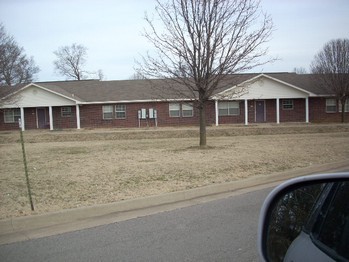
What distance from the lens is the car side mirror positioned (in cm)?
196

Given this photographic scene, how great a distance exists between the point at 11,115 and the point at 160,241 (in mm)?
33098

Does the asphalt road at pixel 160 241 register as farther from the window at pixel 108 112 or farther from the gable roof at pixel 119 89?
the window at pixel 108 112

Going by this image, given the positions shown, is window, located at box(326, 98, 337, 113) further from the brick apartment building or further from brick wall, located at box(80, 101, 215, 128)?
brick wall, located at box(80, 101, 215, 128)

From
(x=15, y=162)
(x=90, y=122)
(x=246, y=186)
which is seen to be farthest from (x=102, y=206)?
(x=90, y=122)

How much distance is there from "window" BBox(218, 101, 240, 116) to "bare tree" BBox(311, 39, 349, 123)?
297 inches

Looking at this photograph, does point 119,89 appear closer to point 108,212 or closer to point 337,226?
point 108,212

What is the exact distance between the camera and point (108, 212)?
705 centimetres

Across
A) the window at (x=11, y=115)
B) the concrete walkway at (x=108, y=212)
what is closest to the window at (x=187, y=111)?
the window at (x=11, y=115)

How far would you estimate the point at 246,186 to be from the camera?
927cm

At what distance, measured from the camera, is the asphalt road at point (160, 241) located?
4.83 metres

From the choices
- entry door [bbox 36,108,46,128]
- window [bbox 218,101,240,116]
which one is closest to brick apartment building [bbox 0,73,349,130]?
window [bbox 218,101,240,116]

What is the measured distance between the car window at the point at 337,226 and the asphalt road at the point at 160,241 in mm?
2754


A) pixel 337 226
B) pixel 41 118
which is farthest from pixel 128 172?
pixel 41 118

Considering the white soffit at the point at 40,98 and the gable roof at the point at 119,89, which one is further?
Answer: the white soffit at the point at 40,98
